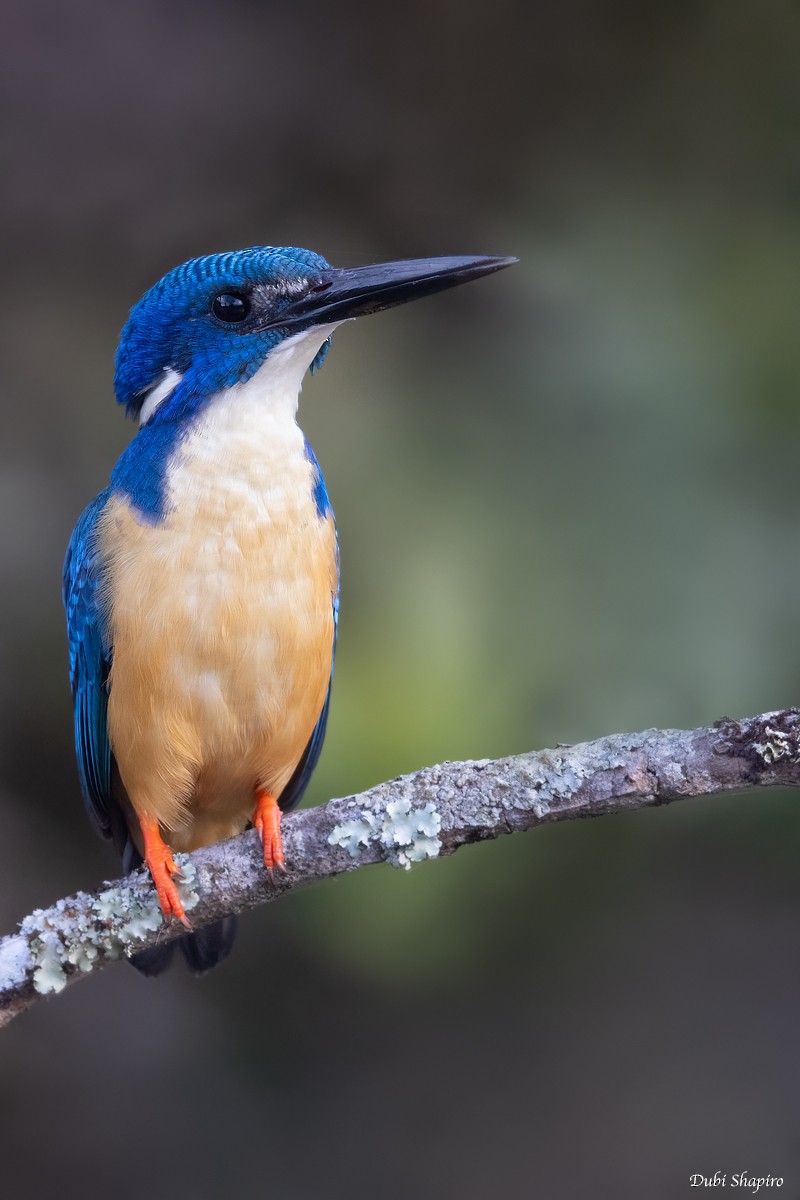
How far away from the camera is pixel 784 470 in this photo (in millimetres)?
3350

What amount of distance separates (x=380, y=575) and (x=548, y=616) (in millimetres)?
472

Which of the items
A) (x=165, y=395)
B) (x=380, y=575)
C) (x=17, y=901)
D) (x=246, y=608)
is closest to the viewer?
(x=246, y=608)

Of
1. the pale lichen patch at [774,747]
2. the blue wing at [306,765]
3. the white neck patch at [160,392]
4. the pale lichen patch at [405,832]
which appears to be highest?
the white neck patch at [160,392]

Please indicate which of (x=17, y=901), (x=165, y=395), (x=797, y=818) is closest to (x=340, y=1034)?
(x=17, y=901)

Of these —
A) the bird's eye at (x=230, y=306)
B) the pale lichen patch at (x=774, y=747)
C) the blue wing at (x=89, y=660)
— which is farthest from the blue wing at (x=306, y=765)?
the pale lichen patch at (x=774, y=747)

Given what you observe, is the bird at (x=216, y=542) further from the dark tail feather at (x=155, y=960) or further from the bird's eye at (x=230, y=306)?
the dark tail feather at (x=155, y=960)

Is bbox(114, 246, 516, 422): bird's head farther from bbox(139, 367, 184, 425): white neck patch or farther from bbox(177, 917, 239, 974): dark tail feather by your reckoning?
bbox(177, 917, 239, 974): dark tail feather

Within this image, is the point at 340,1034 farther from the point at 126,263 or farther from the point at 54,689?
the point at 126,263

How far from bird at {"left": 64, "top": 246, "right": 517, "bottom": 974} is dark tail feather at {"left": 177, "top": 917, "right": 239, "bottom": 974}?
0.36 metres

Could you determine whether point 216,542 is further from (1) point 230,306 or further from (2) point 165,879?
(2) point 165,879

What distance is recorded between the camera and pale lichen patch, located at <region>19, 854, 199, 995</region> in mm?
2381

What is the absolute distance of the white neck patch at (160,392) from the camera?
278 cm

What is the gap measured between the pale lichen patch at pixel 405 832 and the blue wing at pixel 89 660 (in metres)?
0.86

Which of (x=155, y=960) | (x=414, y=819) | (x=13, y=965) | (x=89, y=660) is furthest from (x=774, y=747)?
(x=155, y=960)
